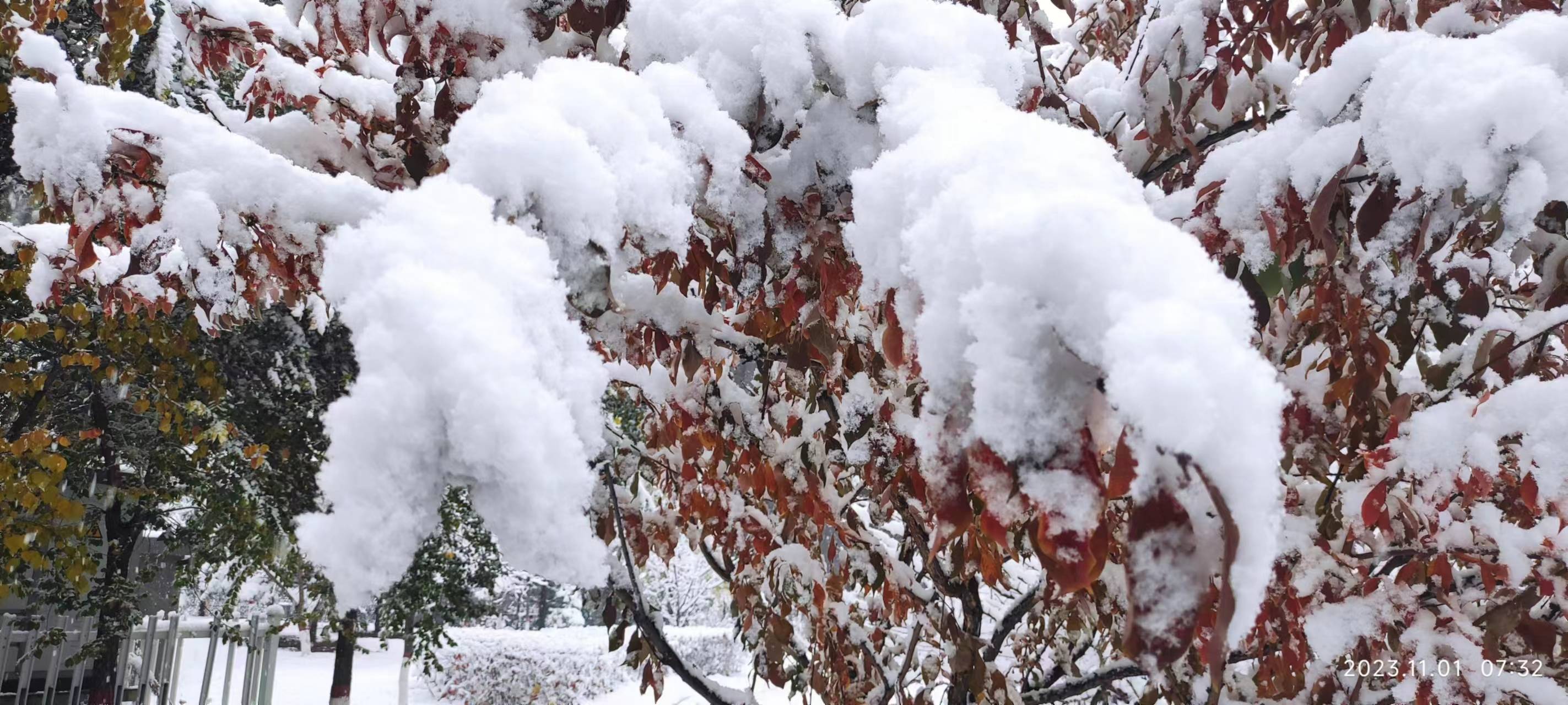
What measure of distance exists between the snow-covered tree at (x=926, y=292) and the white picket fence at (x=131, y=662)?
4.84m

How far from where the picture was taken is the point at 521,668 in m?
13.3

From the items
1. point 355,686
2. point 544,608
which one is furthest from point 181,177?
point 544,608

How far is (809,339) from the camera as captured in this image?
152cm

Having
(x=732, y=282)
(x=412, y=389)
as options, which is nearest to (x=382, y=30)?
(x=732, y=282)

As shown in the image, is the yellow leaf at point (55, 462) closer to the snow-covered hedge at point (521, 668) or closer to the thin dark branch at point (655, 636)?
the thin dark branch at point (655, 636)

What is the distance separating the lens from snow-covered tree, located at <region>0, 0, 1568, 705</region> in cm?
65

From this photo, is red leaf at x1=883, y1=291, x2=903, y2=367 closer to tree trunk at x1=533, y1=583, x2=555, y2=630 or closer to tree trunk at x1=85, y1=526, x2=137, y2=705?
tree trunk at x1=85, y1=526, x2=137, y2=705

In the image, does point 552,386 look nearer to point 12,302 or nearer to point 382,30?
point 382,30

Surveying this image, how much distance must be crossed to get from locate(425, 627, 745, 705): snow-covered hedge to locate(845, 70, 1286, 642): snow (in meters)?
13.3

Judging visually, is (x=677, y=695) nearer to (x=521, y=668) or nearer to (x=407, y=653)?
(x=521, y=668)

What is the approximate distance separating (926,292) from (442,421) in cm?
42

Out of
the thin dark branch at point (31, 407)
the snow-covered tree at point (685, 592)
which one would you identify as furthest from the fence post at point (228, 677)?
the snow-covered tree at point (685, 592)

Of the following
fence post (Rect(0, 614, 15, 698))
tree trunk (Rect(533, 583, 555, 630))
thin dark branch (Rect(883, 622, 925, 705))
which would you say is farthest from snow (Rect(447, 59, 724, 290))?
tree trunk (Rect(533, 583, 555, 630))

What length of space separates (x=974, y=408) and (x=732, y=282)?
0.98 metres
